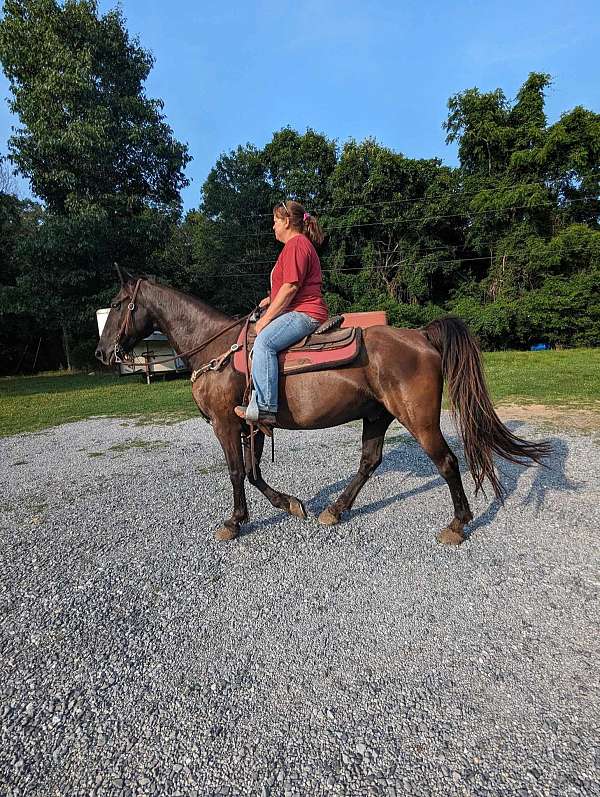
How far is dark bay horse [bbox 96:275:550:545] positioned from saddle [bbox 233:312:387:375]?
82mm

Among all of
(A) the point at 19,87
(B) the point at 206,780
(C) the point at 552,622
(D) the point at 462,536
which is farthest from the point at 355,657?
(A) the point at 19,87

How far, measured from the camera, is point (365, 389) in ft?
10.9

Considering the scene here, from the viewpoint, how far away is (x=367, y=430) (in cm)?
398

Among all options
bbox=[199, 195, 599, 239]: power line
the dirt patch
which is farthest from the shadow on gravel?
bbox=[199, 195, 599, 239]: power line

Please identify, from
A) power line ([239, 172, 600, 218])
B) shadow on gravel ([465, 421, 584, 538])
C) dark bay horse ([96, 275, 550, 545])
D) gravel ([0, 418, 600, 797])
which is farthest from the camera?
power line ([239, 172, 600, 218])

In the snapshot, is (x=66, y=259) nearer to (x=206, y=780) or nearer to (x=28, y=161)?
(x=28, y=161)

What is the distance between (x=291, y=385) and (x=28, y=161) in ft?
63.8

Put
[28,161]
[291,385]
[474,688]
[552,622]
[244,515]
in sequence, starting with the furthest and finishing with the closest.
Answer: [28,161] < [244,515] < [291,385] < [552,622] < [474,688]

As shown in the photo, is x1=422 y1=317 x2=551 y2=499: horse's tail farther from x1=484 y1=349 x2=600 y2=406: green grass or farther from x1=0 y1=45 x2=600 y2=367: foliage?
x1=0 y1=45 x2=600 y2=367: foliage

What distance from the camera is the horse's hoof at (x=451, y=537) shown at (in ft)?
10.9

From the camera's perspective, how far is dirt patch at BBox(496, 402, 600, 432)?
715 centimetres

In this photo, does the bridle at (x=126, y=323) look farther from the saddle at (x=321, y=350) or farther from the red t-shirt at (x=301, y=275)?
the red t-shirt at (x=301, y=275)

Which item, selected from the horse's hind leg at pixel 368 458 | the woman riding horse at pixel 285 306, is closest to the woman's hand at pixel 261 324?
the woman riding horse at pixel 285 306

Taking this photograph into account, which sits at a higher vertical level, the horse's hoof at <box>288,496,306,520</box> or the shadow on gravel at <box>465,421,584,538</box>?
the horse's hoof at <box>288,496,306,520</box>
